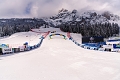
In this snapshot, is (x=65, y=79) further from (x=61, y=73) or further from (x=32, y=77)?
(x=32, y=77)

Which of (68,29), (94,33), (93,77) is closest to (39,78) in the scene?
(93,77)

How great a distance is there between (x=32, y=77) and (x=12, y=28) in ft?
223

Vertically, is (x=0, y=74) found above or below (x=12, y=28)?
below

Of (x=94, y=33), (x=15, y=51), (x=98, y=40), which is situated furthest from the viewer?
(x=94, y=33)

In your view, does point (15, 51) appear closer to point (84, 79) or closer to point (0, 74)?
point (0, 74)

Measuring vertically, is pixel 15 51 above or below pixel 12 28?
below

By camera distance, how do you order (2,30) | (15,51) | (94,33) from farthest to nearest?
(2,30)
(94,33)
(15,51)

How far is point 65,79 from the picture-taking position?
9367 millimetres

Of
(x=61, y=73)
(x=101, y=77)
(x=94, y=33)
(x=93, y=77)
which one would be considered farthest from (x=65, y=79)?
(x=94, y=33)

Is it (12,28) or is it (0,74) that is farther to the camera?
(12,28)

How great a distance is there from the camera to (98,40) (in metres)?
42.3

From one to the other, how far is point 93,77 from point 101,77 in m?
0.60

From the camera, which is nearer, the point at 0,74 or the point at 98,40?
the point at 0,74

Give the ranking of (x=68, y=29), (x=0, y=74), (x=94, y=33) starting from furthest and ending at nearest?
(x=68, y=29) → (x=94, y=33) → (x=0, y=74)
